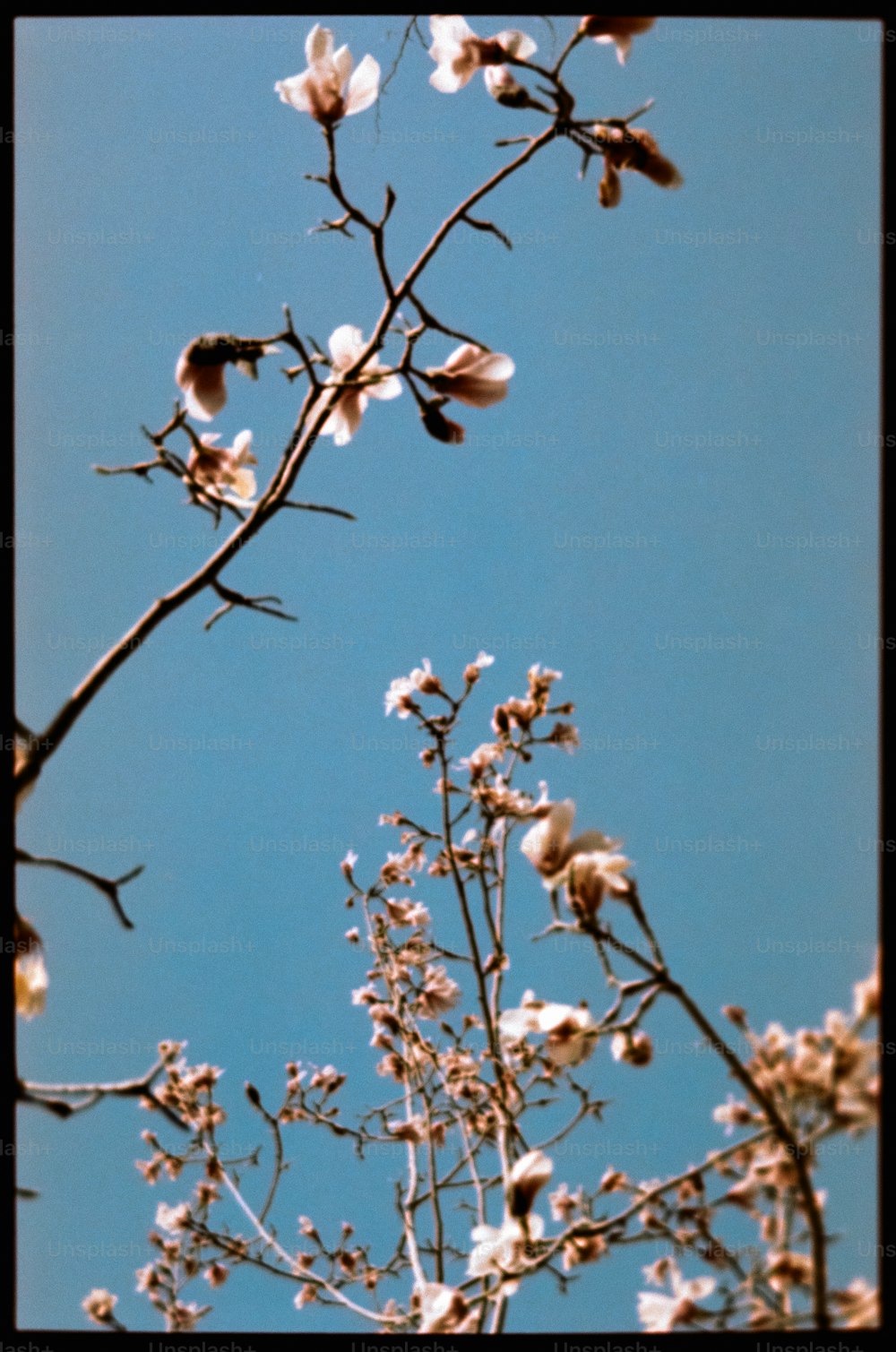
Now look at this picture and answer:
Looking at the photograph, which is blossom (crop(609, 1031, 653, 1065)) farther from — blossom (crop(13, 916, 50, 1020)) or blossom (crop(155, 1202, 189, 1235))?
blossom (crop(155, 1202, 189, 1235))

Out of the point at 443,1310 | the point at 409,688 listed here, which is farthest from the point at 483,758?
the point at 443,1310

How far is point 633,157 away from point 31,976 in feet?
4.05

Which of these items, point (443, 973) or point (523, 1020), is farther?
point (443, 973)

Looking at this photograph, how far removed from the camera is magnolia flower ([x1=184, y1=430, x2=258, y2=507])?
3.56ft

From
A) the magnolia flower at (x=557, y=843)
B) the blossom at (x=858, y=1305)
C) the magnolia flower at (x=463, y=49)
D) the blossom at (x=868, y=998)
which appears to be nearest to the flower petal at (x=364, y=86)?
the magnolia flower at (x=463, y=49)

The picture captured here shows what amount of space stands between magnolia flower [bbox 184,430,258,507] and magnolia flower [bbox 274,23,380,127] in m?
0.41

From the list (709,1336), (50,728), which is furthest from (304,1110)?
(50,728)

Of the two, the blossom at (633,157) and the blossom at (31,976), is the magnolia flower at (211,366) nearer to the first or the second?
the blossom at (633,157)

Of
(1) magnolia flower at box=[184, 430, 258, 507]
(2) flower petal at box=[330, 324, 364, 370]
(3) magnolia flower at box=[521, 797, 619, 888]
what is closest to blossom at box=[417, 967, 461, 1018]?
(3) magnolia flower at box=[521, 797, 619, 888]

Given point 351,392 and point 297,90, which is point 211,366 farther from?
point 297,90

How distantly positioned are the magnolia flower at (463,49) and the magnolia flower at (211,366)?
0.47 meters
